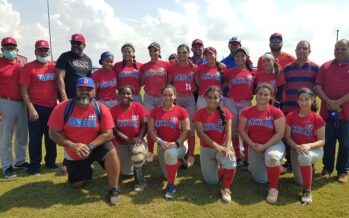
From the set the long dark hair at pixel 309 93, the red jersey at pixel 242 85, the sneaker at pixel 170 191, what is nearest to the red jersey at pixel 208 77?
the red jersey at pixel 242 85

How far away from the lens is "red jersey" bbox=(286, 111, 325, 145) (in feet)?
18.1

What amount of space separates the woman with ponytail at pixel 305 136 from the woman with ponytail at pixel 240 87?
3.62 feet

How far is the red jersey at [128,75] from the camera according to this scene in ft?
23.1

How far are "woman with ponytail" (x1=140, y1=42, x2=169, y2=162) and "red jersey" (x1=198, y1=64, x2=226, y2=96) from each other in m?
0.80

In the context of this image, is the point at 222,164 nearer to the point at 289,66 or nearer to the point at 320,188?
the point at 320,188

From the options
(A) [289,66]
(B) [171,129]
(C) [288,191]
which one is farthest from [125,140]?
(A) [289,66]

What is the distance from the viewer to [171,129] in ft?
19.2

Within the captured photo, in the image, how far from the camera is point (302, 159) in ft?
16.9

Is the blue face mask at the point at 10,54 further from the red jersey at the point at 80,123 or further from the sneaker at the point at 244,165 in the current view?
the sneaker at the point at 244,165

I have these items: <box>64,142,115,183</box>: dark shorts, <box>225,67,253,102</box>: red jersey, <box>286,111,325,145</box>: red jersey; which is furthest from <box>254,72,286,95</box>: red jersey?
<box>64,142,115,183</box>: dark shorts

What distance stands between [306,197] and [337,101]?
6.31 ft

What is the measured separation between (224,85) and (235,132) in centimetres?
106

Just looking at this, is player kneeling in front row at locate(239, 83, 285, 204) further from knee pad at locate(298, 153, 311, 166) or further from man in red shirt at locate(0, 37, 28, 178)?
man in red shirt at locate(0, 37, 28, 178)

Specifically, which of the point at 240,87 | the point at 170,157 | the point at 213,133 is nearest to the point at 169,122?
the point at 170,157
